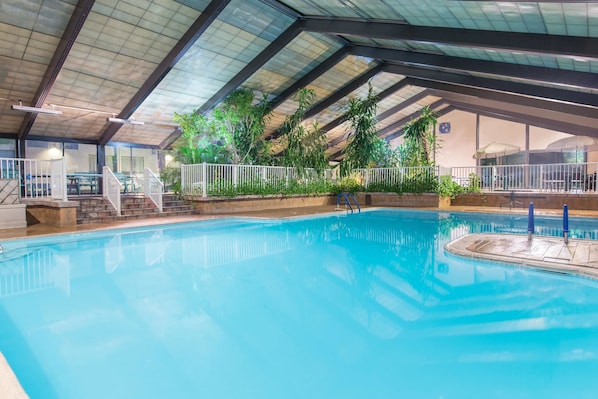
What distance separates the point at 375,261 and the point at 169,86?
30.5 feet

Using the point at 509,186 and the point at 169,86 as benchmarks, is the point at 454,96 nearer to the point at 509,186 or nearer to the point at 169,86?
the point at 509,186

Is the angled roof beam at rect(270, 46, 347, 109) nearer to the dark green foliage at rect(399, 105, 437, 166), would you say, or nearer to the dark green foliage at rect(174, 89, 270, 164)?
the dark green foliage at rect(174, 89, 270, 164)

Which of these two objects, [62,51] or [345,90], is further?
[345,90]

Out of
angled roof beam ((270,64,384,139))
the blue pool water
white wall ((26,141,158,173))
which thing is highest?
angled roof beam ((270,64,384,139))

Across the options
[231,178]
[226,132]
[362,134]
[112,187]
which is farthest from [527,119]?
[112,187]

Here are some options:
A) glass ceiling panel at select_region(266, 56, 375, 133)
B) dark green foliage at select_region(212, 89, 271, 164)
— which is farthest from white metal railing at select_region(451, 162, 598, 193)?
dark green foliage at select_region(212, 89, 271, 164)

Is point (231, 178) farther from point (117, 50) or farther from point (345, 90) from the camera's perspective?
point (345, 90)

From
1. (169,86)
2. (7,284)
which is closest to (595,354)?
(7,284)

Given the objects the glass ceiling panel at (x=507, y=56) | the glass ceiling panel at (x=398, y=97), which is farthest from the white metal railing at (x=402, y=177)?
the glass ceiling panel at (x=398, y=97)

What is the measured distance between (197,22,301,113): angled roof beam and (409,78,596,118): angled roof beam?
754cm

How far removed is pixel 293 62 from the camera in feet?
39.9

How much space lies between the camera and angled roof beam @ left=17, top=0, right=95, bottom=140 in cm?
751

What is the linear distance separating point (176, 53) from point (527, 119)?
1514 centimetres

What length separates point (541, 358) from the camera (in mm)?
2207
